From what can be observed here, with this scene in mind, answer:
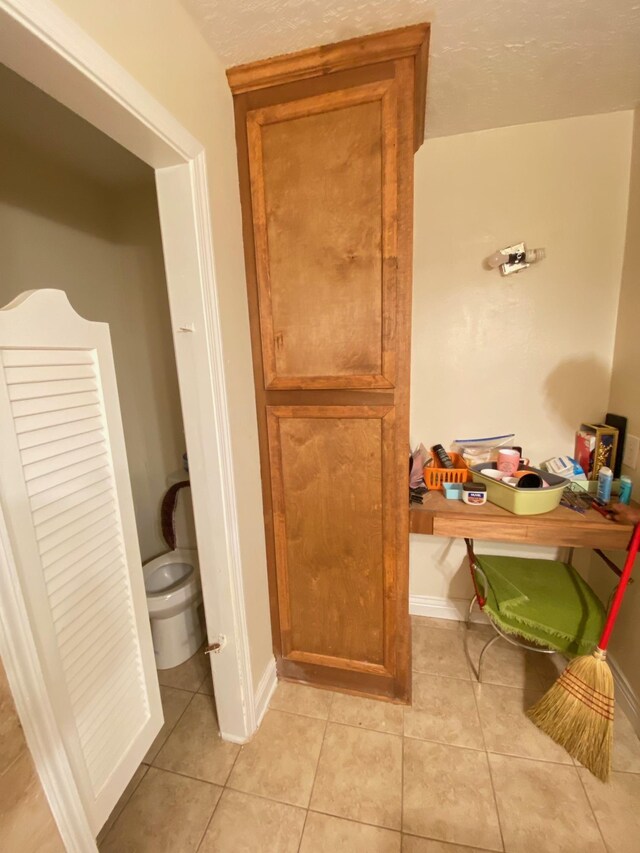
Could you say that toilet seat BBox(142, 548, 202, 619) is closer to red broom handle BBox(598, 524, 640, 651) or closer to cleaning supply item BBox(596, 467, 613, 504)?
red broom handle BBox(598, 524, 640, 651)

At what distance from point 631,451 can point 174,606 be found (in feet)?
6.87

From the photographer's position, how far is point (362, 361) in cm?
122

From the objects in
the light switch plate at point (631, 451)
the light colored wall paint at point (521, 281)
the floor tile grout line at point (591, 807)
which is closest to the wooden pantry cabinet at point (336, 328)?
the light colored wall paint at point (521, 281)

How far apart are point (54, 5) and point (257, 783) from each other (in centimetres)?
206

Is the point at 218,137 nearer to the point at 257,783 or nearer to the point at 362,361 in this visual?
the point at 362,361

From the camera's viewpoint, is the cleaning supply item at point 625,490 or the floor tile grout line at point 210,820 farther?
the cleaning supply item at point 625,490

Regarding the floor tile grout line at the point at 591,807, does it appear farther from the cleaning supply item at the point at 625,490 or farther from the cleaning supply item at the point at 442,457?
the cleaning supply item at the point at 442,457

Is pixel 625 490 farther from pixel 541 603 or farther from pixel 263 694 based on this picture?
pixel 263 694

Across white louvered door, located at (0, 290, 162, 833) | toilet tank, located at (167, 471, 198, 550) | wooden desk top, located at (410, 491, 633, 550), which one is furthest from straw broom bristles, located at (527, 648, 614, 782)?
toilet tank, located at (167, 471, 198, 550)

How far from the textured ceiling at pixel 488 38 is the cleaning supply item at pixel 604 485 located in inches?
55.7

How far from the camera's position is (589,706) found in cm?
121

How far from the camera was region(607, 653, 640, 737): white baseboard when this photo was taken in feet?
4.35

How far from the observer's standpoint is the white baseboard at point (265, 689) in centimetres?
139

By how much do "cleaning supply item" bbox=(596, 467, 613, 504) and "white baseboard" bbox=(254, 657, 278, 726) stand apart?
1.54 meters
